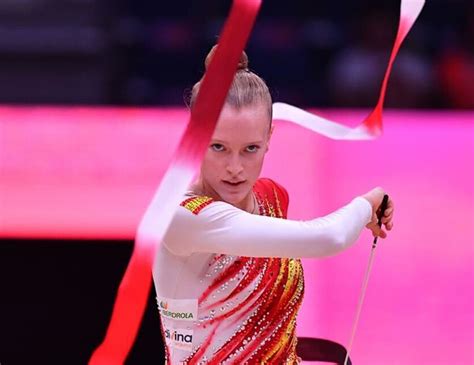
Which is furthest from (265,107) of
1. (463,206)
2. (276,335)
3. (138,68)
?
(138,68)

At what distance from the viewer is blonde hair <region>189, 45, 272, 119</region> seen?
182cm

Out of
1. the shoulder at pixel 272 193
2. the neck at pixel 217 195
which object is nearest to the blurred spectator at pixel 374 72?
the shoulder at pixel 272 193

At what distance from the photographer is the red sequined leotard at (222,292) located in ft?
5.89

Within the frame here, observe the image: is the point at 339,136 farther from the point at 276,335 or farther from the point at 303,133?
the point at 303,133

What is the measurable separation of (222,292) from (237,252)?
137 millimetres

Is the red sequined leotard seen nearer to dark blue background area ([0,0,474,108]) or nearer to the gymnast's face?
the gymnast's face

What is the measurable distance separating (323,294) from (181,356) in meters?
1.52

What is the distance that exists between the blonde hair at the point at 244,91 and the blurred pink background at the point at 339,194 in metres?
1.21

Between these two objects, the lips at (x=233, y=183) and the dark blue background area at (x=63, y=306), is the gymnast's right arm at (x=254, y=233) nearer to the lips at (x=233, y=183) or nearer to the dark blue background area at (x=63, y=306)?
the lips at (x=233, y=183)

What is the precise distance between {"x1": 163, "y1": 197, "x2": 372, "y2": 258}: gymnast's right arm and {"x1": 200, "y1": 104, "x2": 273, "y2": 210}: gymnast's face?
2.2 inches

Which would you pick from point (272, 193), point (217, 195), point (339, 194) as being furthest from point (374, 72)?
point (217, 195)

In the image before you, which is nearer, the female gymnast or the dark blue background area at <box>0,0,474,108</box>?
the female gymnast

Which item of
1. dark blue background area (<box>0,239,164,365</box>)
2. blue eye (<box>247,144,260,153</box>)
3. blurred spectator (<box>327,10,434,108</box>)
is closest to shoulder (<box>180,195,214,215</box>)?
blue eye (<box>247,144,260,153</box>)

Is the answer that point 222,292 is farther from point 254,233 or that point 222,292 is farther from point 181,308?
point 254,233
